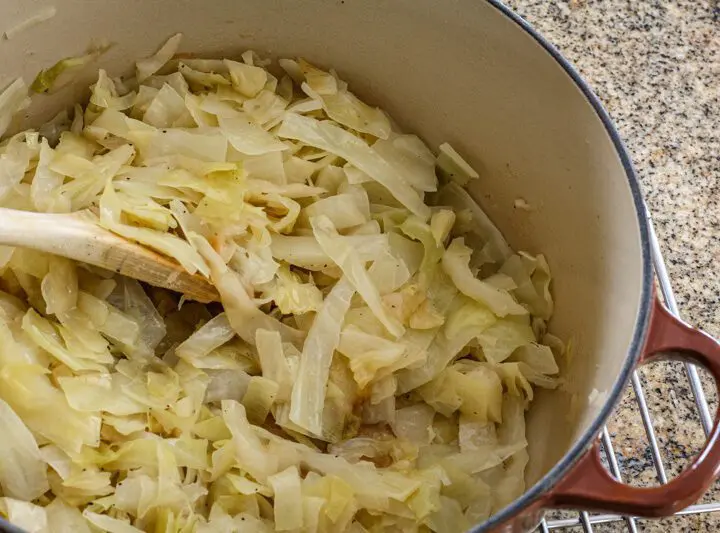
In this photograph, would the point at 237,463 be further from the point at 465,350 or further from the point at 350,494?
the point at 465,350

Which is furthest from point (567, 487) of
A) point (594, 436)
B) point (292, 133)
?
point (292, 133)

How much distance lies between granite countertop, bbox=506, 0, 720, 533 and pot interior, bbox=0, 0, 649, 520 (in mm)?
184

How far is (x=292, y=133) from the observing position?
3.02 feet

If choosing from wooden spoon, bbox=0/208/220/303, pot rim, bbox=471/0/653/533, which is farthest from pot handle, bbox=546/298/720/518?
wooden spoon, bbox=0/208/220/303

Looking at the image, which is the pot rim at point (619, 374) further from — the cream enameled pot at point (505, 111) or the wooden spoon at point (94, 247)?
the wooden spoon at point (94, 247)

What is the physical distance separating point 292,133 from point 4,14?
0.32 m

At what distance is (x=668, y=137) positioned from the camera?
1.11m

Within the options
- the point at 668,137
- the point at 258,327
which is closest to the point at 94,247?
the point at 258,327

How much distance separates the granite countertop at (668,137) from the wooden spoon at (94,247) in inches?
20.7

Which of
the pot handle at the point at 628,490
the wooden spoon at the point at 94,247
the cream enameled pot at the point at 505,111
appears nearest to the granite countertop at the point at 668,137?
the cream enameled pot at the point at 505,111

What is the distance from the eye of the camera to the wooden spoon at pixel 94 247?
2.54 feet

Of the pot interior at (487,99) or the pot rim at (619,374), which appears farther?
the pot interior at (487,99)

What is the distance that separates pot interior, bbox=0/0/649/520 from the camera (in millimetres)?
779

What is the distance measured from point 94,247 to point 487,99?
46 centimetres
